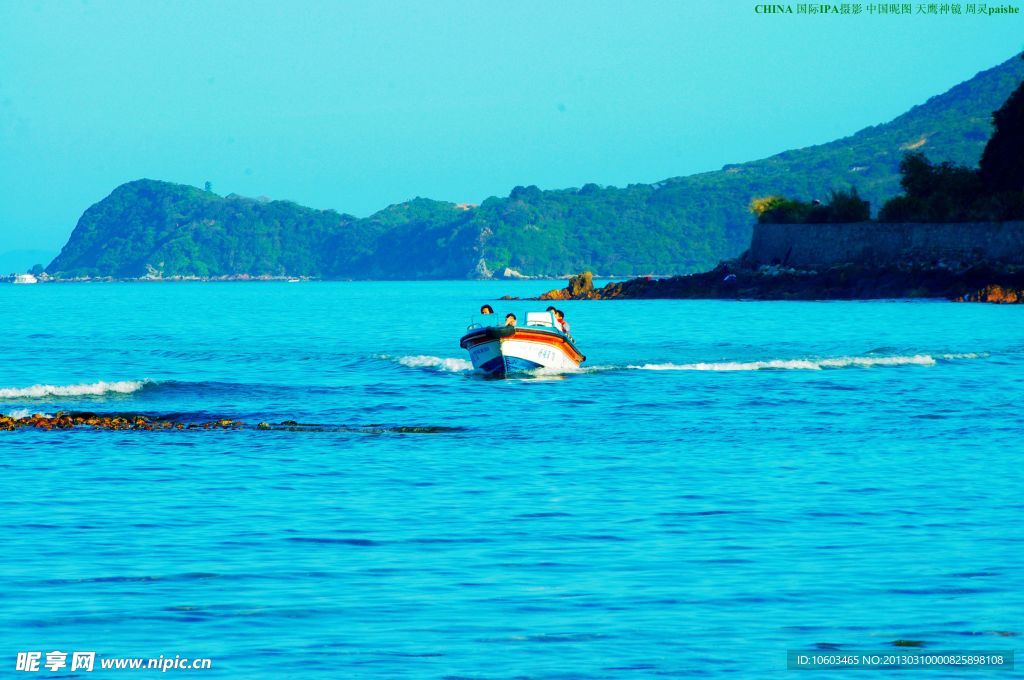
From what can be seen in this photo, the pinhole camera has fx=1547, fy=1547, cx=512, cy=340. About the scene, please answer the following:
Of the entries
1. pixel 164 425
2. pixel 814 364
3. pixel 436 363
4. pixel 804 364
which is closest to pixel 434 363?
pixel 436 363

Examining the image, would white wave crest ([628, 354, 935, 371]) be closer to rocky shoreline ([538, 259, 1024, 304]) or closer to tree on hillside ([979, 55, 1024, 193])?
rocky shoreline ([538, 259, 1024, 304])

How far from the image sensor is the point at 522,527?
51.0ft

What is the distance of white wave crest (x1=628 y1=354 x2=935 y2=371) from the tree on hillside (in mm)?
57830

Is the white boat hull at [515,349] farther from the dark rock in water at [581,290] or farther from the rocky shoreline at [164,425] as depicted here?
the dark rock in water at [581,290]

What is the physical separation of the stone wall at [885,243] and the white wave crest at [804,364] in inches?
2058

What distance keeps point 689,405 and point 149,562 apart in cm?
1814

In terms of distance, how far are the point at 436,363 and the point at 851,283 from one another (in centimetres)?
6037

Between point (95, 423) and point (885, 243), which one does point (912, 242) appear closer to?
point (885, 243)

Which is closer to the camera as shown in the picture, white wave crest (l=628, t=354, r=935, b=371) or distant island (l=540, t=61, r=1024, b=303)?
white wave crest (l=628, t=354, r=935, b=371)

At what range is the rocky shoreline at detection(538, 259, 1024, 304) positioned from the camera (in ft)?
296

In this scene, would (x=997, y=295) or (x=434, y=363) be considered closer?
(x=434, y=363)

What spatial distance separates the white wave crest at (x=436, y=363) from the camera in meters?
43.2

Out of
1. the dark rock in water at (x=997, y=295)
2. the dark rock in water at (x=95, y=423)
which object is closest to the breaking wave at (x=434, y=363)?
the dark rock in water at (x=95, y=423)

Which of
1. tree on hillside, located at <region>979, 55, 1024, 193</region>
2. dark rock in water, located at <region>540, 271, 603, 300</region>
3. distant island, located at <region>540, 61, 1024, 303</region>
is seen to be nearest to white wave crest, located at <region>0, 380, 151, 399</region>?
distant island, located at <region>540, 61, 1024, 303</region>
